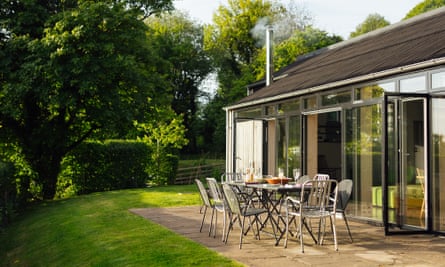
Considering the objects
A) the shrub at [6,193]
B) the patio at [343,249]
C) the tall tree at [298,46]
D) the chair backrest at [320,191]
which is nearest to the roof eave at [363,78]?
the chair backrest at [320,191]

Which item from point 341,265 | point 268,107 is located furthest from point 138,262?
point 268,107

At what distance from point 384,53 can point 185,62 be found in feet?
87.0

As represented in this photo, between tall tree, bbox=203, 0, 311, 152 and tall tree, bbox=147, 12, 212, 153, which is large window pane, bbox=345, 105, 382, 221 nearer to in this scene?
tall tree, bbox=203, 0, 311, 152

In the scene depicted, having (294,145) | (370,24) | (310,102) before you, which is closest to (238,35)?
(370,24)

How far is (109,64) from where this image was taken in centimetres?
1516

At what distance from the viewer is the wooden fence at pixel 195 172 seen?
79.0 feet

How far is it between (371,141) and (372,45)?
401cm

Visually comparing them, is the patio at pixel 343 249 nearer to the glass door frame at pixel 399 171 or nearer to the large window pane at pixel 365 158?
the glass door frame at pixel 399 171

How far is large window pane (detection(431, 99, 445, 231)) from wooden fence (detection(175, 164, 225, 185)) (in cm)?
1607

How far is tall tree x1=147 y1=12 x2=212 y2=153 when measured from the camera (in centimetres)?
3528

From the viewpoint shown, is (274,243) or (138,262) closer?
(138,262)

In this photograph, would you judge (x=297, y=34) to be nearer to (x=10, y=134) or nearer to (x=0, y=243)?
(x=10, y=134)

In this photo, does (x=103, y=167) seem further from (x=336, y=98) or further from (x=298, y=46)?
(x=298, y=46)

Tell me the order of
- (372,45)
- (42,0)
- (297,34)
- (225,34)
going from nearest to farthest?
(372,45) < (42,0) < (297,34) < (225,34)
